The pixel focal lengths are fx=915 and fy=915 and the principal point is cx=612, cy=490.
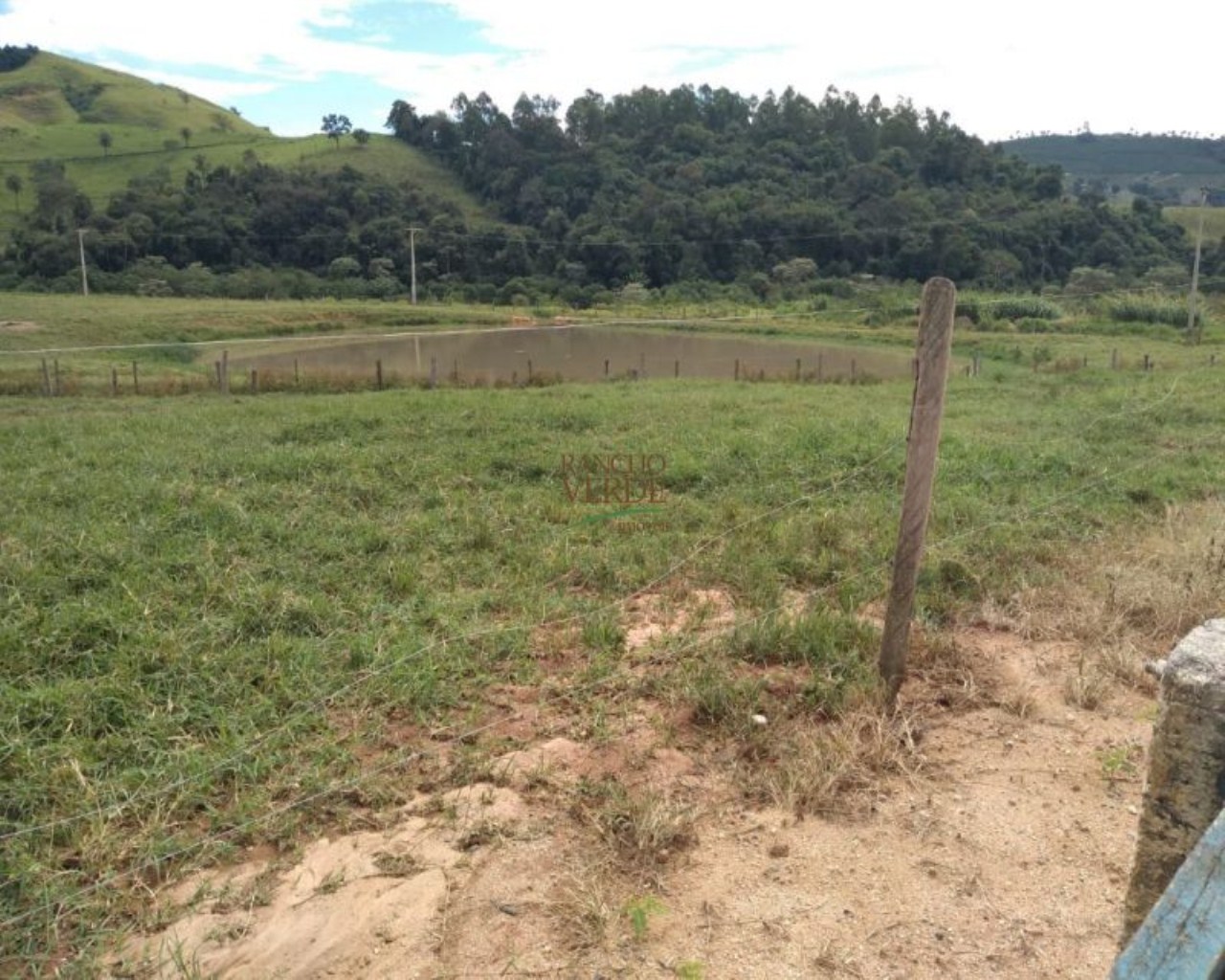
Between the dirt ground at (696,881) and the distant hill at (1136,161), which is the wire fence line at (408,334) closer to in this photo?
the dirt ground at (696,881)

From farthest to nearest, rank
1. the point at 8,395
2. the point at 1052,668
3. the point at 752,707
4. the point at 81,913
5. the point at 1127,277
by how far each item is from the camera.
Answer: the point at 1127,277 → the point at 8,395 → the point at 1052,668 → the point at 752,707 → the point at 81,913

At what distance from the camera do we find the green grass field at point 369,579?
350cm

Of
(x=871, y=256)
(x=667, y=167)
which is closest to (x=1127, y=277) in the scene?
(x=871, y=256)

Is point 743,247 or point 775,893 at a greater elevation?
point 743,247

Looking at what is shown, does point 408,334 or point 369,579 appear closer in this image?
point 369,579

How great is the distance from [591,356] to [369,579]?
106ft

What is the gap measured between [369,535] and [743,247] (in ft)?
220

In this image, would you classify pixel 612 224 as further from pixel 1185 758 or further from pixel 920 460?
pixel 1185 758

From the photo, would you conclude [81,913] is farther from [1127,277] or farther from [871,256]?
[871,256]

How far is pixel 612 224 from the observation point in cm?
7288

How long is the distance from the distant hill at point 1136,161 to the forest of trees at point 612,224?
5182cm

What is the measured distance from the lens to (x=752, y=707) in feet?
13.7

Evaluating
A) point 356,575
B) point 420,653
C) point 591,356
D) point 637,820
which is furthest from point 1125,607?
point 591,356

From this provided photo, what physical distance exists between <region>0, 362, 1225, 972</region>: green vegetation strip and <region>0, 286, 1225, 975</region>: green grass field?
0.06 ft
